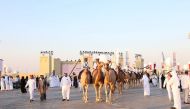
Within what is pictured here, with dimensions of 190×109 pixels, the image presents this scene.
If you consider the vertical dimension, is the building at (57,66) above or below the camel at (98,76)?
above

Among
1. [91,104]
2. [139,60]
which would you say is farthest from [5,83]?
[139,60]

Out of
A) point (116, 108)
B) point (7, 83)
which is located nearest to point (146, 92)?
point (116, 108)

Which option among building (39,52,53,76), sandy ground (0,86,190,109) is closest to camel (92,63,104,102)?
sandy ground (0,86,190,109)

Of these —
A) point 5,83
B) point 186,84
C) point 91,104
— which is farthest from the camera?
point 5,83

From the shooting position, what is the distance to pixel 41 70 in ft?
283

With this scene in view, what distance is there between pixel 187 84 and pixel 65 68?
66503mm

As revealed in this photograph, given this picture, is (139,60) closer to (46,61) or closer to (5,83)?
(46,61)

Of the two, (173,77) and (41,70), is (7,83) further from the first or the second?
(41,70)

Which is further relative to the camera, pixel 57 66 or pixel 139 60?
pixel 139 60

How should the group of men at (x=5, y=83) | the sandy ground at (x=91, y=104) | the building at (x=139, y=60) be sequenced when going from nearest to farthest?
the sandy ground at (x=91, y=104), the group of men at (x=5, y=83), the building at (x=139, y=60)

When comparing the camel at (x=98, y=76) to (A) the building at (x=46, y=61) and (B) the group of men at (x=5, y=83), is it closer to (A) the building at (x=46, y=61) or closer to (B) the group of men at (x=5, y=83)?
(B) the group of men at (x=5, y=83)

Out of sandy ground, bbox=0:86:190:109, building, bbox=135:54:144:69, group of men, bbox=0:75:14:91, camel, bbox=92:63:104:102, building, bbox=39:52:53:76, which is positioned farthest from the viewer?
building, bbox=135:54:144:69

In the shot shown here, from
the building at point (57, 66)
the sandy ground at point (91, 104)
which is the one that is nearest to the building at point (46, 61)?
the building at point (57, 66)

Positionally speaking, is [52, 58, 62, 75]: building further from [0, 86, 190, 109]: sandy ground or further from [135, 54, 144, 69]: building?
[0, 86, 190, 109]: sandy ground
